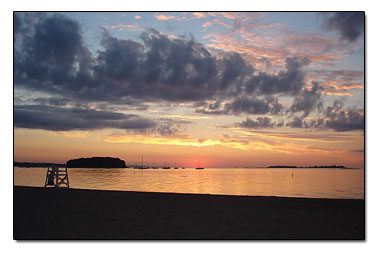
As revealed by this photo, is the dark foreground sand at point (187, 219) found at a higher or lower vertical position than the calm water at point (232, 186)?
higher

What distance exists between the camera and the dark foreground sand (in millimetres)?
11797

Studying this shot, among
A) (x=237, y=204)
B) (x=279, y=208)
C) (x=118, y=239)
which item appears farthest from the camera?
(x=237, y=204)

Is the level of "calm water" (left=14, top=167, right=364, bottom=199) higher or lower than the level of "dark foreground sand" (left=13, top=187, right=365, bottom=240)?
lower

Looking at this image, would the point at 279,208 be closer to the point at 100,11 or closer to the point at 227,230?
the point at 227,230

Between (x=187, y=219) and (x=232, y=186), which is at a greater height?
(x=187, y=219)

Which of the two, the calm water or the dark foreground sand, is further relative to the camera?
the calm water

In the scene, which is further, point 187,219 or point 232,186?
point 232,186

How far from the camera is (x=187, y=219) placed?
13844 millimetres

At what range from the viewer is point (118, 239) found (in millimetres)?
11398

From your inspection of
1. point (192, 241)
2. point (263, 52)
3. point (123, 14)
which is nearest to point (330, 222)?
point (192, 241)

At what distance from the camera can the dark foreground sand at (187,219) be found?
38.7 feet

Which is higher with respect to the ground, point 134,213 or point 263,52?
point 263,52

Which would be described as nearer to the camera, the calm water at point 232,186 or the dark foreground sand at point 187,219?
the dark foreground sand at point 187,219

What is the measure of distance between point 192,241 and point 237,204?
680 cm
